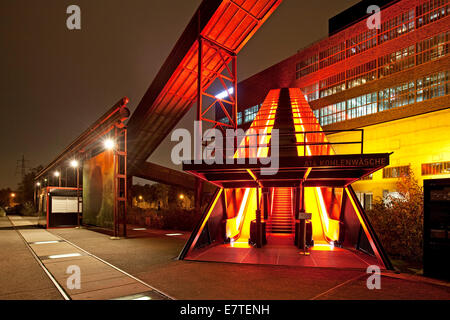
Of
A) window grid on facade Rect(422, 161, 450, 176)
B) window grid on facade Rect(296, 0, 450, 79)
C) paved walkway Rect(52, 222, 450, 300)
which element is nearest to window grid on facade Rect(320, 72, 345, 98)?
window grid on facade Rect(296, 0, 450, 79)

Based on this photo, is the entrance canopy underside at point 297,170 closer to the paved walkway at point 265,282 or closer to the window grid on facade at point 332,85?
the paved walkway at point 265,282

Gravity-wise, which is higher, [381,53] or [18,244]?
[381,53]

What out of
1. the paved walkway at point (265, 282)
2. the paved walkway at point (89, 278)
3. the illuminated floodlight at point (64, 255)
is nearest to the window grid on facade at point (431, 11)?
the paved walkway at point (265, 282)

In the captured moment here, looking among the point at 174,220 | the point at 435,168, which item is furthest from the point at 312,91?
the point at 174,220

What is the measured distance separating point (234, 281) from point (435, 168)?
21.0 m

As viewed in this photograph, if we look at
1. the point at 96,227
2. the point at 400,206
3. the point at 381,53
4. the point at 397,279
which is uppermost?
the point at 381,53

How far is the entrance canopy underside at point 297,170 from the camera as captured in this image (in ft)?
28.1

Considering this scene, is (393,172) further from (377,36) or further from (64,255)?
(64,255)

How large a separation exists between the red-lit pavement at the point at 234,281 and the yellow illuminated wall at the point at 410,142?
1437 centimetres

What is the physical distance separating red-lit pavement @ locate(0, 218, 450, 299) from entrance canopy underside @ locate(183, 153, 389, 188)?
10.3 ft

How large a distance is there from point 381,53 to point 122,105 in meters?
23.4
